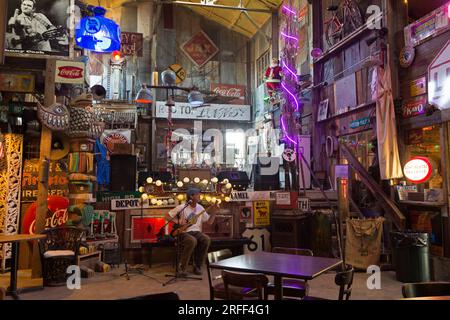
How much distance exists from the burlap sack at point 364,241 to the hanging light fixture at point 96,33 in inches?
242

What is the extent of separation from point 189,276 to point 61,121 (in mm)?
3526

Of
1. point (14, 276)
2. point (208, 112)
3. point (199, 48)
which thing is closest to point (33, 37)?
point (14, 276)

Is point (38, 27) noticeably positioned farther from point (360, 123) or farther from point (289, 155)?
point (360, 123)

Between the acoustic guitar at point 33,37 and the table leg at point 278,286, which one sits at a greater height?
the acoustic guitar at point 33,37

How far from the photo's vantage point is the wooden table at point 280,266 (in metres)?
3.21

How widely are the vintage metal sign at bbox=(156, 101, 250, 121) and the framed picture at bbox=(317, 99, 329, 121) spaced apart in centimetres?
567

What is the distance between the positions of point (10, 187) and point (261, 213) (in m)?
5.04

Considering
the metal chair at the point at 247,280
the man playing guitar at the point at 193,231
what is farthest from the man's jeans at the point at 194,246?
the metal chair at the point at 247,280

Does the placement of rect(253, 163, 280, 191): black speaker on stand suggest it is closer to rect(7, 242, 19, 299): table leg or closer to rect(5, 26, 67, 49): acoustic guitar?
rect(5, 26, 67, 49): acoustic guitar

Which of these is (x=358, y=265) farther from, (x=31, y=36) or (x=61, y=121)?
(x=31, y=36)

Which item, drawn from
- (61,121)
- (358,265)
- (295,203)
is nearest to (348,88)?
(295,203)

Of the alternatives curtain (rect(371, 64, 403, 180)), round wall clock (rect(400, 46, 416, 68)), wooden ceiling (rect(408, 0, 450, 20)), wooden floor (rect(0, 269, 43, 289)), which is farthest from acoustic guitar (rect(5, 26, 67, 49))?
wooden ceiling (rect(408, 0, 450, 20))

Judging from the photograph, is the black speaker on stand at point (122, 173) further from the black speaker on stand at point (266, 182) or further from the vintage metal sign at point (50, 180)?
the black speaker on stand at point (266, 182)

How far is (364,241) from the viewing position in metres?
6.85
